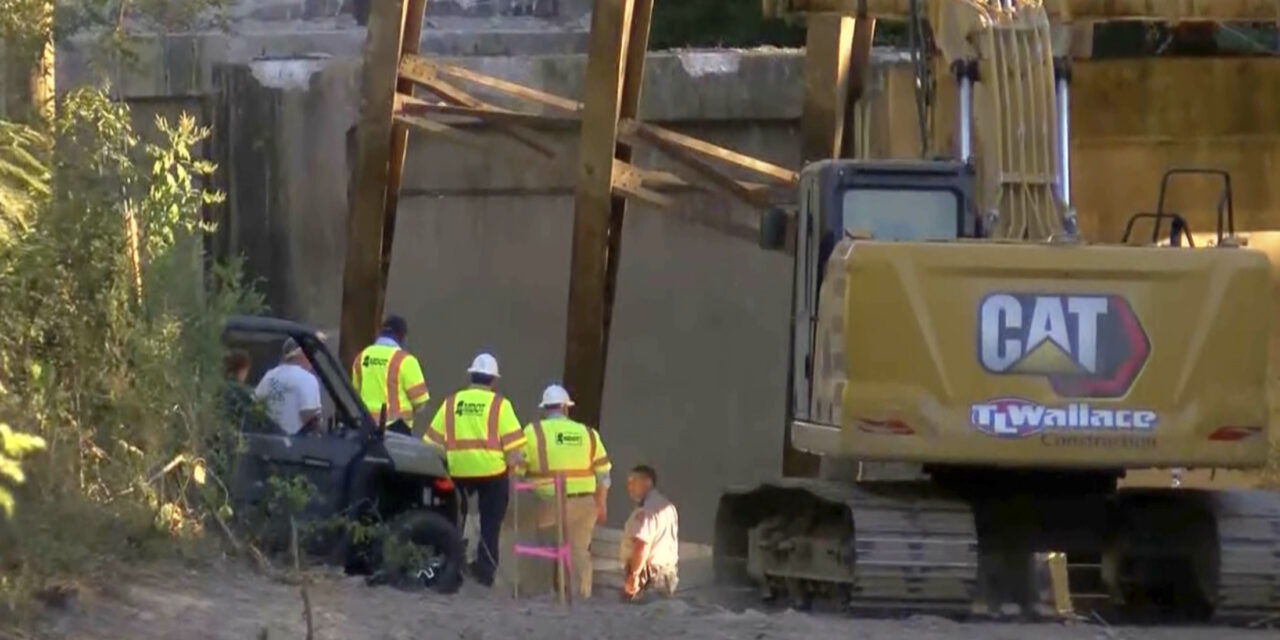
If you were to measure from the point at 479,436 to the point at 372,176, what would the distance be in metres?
4.56

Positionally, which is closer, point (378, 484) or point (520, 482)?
point (378, 484)

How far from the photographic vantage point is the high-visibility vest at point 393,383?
15820 millimetres

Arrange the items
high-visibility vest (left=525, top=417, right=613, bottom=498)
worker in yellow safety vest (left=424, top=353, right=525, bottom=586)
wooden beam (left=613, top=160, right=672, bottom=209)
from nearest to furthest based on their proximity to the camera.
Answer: worker in yellow safety vest (left=424, top=353, right=525, bottom=586)
high-visibility vest (left=525, top=417, right=613, bottom=498)
wooden beam (left=613, top=160, right=672, bottom=209)

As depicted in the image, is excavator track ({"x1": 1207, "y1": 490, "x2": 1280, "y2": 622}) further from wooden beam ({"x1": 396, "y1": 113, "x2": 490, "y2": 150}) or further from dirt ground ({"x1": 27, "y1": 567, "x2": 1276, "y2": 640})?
wooden beam ({"x1": 396, "y1": 113, "x2": 490, "y2": 150})

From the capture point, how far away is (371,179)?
1914cm

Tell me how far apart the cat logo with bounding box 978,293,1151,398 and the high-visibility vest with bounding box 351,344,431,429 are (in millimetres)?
5323

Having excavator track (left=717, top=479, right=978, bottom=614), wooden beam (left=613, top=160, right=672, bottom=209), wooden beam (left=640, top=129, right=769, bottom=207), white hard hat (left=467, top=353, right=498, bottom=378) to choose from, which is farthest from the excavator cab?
wooden beam (left=613, top=160, right=672, bottom=209)

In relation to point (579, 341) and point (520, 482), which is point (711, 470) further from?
point (520, 482)

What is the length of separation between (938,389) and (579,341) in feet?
22.5

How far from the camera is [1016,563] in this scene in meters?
12.8

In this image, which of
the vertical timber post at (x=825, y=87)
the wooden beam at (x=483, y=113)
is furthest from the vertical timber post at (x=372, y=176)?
the vertical timber post at (x=825, y=87)

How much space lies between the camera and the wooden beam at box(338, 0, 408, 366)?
1908 cm

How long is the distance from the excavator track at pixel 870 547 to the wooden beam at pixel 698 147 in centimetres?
472

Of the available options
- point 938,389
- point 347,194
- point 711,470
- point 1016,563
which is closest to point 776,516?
point 1016,563
